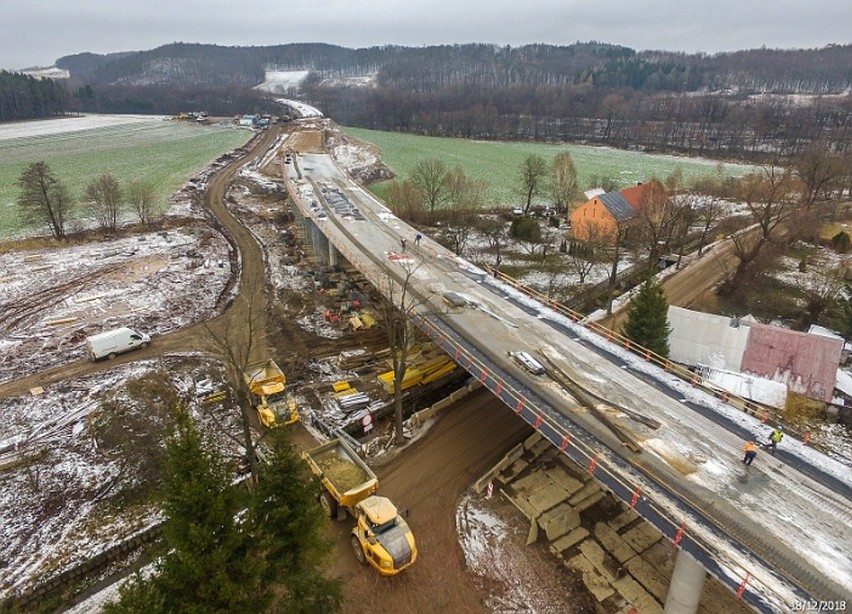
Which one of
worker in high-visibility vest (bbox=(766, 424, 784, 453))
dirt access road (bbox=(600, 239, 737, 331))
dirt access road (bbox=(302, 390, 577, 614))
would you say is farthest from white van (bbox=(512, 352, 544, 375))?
dirt access road (bbox=(600, 239, 737, 331))

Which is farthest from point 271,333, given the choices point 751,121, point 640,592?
point 751,121

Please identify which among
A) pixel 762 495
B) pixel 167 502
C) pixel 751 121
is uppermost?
pixel 751 121

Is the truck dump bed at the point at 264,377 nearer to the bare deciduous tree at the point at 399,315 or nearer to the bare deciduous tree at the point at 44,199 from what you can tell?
the bare deciduous tree at the point at 399,315

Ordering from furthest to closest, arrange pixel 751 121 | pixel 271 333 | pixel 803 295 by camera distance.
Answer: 1. pixel 751 121
2. pixel 803 295
3. pixel 271 333

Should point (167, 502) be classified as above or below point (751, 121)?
below

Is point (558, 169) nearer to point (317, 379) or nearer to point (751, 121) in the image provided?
point (317, 379)

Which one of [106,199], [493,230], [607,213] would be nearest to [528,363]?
[493,230]
